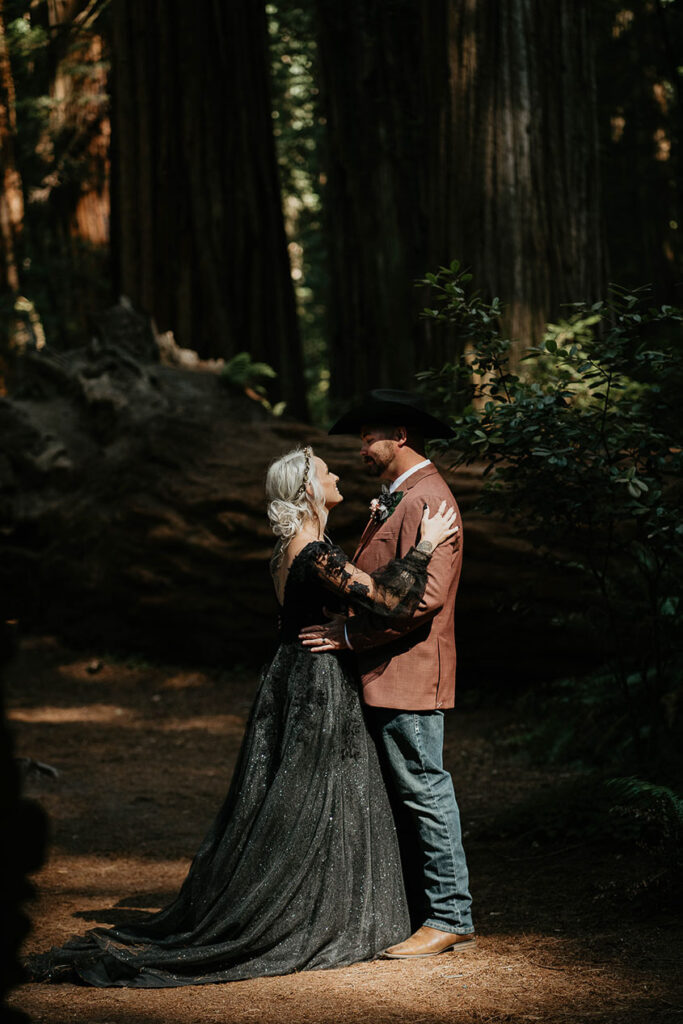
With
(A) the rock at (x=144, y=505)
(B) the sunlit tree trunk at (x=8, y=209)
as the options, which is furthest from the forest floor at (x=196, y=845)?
(B) the sunlit tree trunk at (x=8, y=209)

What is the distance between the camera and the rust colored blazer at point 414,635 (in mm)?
4387

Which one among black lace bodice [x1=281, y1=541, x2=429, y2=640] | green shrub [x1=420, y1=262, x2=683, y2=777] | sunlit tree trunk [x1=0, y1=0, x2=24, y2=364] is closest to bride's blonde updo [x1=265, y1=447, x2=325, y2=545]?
black lace bodice [x1=281, y1=541, x2=429, y2=640]

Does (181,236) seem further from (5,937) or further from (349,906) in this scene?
(5,937)

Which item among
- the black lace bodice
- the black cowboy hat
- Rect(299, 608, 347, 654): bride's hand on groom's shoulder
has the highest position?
the black cowboy hat

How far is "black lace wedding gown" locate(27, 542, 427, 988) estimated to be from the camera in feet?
14.0

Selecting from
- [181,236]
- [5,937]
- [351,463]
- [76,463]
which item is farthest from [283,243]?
[5,937]

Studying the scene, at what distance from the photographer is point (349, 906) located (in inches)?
172

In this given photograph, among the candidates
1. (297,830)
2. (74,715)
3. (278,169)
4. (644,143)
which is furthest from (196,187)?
(644,143)

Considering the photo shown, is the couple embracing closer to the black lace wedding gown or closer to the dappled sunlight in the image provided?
the black lace wedding gown

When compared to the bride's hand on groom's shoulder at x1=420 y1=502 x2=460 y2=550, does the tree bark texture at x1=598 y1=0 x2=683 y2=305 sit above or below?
above

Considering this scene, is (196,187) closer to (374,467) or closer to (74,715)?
(74,715)

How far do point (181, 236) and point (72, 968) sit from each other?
983 centimetres

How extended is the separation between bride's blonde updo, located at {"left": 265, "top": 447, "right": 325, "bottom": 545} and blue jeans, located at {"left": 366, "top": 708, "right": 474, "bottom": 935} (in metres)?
0.85

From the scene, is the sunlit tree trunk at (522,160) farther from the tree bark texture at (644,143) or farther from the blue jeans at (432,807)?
the tree bark texture at (644,143)
